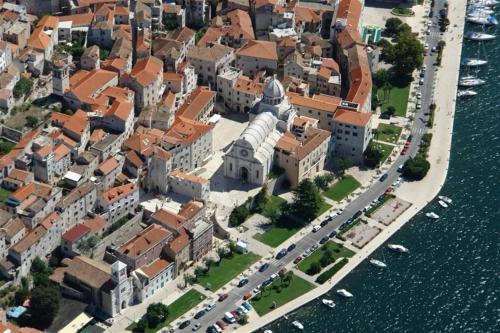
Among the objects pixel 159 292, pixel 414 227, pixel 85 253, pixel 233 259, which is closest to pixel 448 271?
pixel 414 227

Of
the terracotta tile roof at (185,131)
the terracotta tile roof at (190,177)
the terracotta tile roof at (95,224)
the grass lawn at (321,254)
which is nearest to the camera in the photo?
the terracotta tile roof at (95,224)

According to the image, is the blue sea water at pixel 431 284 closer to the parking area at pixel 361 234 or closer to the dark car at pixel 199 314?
the parking area at pixel 361 234

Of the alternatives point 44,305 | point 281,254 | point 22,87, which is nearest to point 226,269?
point 281,254

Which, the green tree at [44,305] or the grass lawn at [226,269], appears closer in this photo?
the green tree at [44,305]

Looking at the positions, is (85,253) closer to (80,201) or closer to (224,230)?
(80,201)

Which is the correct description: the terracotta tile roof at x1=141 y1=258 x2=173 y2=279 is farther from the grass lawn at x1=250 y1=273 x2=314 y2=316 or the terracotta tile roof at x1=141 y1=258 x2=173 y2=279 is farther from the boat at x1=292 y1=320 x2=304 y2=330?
the boat at x1=292 y1=320 x2=304 y2=330

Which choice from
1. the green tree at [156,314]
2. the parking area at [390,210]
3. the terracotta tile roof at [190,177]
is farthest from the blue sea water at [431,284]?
the terracotta tile roof at [190,177]
